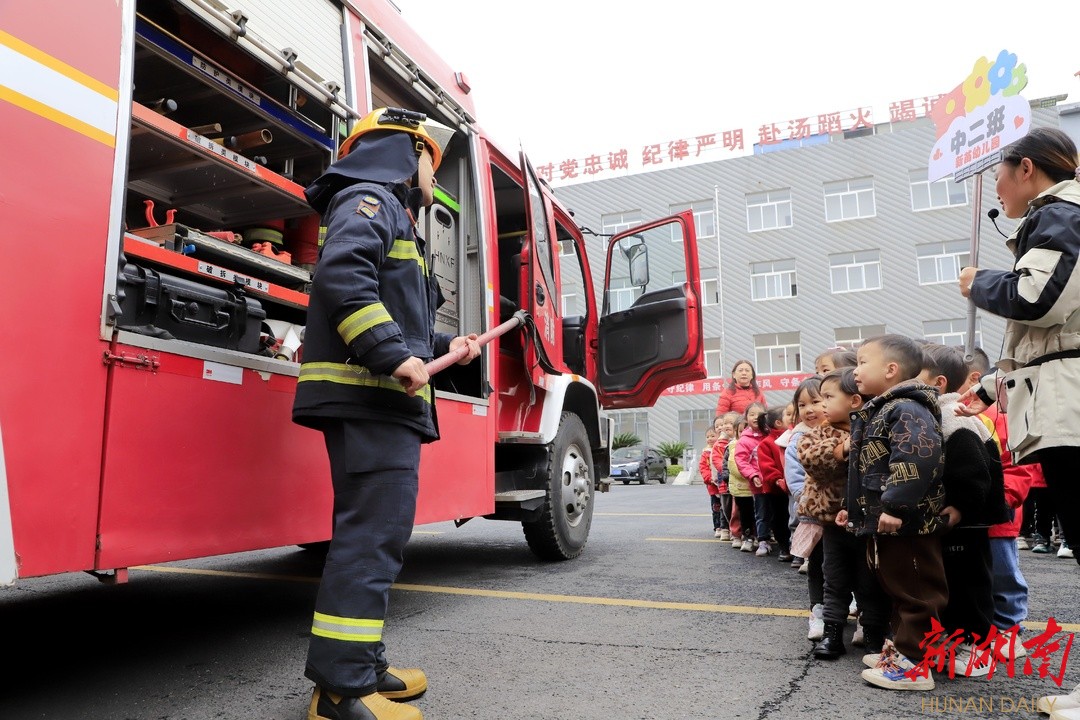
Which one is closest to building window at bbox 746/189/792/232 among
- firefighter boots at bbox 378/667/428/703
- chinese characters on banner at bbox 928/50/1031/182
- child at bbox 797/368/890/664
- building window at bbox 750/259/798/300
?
building window at bbox 750/259/798/300

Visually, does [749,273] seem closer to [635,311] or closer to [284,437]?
[635,311]

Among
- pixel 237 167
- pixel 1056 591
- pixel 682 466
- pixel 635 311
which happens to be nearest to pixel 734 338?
pixel 682 466

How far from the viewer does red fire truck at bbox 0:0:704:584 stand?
199 cm

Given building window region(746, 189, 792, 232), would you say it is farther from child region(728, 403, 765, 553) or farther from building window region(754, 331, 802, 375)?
child region(728, 403, 765, 553)

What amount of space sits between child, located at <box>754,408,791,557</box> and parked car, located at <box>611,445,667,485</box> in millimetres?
16725

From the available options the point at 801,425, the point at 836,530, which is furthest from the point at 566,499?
the point at 836,530

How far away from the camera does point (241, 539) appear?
8.49ft

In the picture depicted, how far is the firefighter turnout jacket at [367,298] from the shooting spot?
7.07ft

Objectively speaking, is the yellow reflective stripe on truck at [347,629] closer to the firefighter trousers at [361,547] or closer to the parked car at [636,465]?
the firefighter trousers at [361,547]

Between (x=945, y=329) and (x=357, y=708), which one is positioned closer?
(x=357, y=708)

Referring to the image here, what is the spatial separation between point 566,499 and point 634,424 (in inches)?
995

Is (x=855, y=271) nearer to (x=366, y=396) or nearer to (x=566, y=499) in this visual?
(x=566, y=499)

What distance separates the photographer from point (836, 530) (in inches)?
115

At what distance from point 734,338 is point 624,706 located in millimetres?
27059
